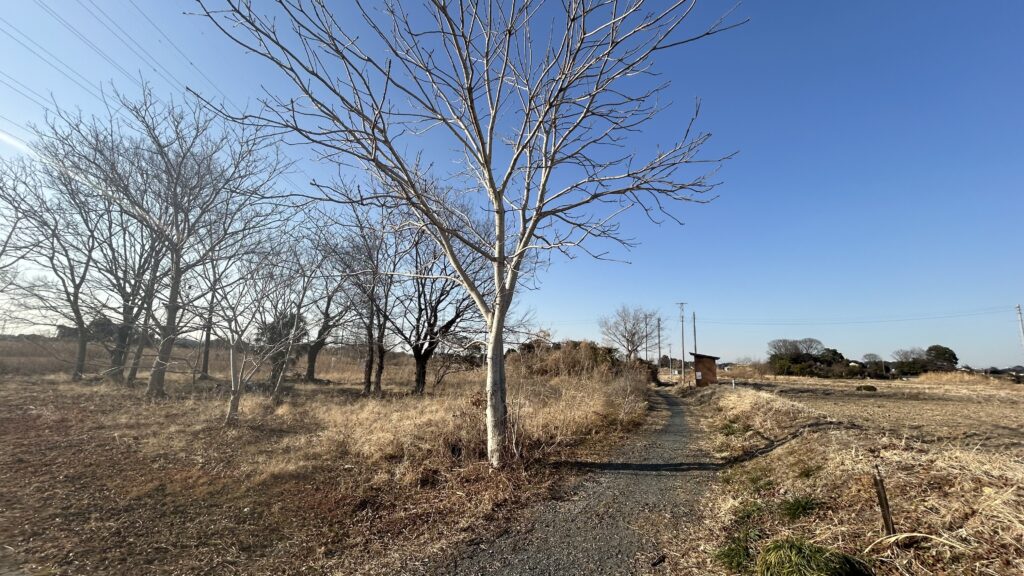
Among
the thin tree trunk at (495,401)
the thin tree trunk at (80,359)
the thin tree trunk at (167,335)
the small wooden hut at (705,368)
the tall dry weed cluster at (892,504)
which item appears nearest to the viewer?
the tall dry weed cluster at (892,504)

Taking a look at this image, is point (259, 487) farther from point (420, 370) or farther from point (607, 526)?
point (420, 370)

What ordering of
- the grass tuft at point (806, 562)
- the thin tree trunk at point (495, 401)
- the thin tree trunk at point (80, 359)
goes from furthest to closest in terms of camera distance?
the thin tree trunk at point (80, 359) → the thin tree trunk at point (495, 401) → the grass tuft at point (806, 562)

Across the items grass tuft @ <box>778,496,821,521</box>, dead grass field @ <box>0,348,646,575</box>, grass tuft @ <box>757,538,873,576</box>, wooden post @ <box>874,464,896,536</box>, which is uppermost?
wooden post @ <box>874,464,896,536</box>

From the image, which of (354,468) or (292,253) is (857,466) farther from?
(292,253)

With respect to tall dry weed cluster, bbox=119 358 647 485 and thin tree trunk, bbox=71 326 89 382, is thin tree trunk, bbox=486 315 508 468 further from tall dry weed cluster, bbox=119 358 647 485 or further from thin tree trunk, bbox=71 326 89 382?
thin tree trunk, bbox=71 326 89 382

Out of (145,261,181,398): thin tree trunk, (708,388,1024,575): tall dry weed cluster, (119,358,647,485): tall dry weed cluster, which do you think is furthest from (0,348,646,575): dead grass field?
(708,388,1024,575): tall dry weed cluster

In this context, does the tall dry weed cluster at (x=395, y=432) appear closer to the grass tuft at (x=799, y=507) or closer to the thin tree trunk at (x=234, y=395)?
the thin tree trunk at (x=234, y=395)

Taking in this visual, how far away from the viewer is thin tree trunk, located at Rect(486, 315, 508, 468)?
19.3 feet

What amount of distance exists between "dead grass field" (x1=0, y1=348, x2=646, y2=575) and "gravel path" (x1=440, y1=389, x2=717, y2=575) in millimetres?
384

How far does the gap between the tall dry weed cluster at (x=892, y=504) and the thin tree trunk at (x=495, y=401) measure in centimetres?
270

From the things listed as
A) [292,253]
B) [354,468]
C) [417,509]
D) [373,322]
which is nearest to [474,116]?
[417,509]

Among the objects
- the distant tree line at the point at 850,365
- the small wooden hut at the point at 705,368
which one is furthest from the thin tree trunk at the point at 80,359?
the distant tree line at the point at 850,365

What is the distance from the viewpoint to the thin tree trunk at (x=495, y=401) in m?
5.88

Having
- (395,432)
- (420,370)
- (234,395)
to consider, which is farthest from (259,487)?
(420,370)
